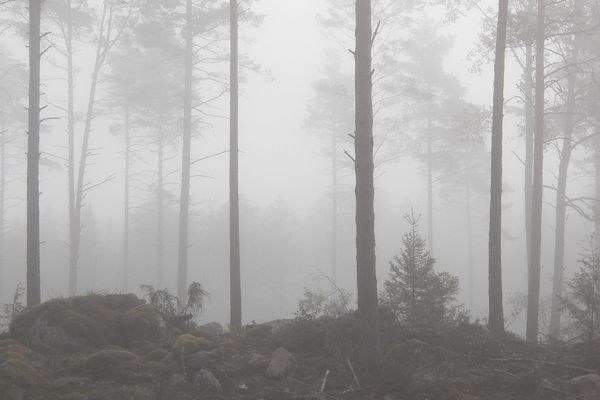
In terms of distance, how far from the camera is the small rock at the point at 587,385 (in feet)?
20.5

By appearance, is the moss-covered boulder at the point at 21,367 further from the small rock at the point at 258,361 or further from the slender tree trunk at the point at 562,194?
the slender tree trunk at the point at 562,194

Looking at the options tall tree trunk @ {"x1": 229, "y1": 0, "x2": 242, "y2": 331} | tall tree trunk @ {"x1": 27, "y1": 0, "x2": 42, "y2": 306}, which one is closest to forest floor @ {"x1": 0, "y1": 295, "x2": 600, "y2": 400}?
tall tree trunk @ {"x1": 229, "y1": 0, "x2": 242, "y2": 331}

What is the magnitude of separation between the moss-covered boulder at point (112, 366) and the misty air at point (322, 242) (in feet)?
0.09

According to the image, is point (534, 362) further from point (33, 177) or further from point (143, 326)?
point (33, 177)

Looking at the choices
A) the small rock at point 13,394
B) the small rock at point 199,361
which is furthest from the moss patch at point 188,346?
the small rock at point 13,394

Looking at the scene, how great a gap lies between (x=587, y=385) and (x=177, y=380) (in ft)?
17.5

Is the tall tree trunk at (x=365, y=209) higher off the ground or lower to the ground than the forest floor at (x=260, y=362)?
higher

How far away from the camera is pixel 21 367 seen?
21.1 feet

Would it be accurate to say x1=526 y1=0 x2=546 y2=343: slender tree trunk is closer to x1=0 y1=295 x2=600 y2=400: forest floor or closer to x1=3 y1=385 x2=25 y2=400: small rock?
x1=0 y1=295 x2=600 y2=400: forest floor

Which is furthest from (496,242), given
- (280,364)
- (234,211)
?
(234,211)

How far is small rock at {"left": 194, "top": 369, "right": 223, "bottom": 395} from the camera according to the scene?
21.4 ft

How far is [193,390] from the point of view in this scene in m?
6.52

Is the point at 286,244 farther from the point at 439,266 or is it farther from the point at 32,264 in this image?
the point at 32,264

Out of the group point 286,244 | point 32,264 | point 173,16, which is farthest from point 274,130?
point 32,264
